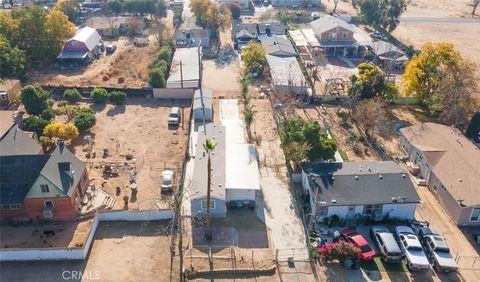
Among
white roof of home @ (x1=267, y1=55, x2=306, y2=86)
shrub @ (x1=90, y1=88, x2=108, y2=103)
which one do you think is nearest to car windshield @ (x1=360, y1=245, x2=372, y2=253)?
white roof of home @ (x1=267, y1=55, x2=306, y2=86)

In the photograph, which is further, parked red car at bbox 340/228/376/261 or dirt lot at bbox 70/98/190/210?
dirt lot at bbox 70/98/190/210

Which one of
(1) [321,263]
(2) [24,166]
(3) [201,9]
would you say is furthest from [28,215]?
(3) [201,9]

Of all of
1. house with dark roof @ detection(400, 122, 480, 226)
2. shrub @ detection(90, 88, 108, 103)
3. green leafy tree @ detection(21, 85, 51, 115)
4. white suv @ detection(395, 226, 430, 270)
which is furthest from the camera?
shrub @ detection(90, 88, 108, 103)

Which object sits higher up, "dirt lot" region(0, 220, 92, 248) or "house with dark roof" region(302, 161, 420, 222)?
"house with dark roof" region(302, 161, 420, 222)

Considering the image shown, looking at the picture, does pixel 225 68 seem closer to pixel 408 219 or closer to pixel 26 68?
pixel 26 68

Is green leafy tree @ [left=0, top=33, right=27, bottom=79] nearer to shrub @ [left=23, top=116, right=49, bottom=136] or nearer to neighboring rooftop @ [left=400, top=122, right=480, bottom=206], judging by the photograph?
shrub @ [left=23, top=116, right=49, bottom=136]

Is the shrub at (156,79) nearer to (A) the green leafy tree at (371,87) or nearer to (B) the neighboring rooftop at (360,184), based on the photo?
(A) the green leafy tree at (371,87)
